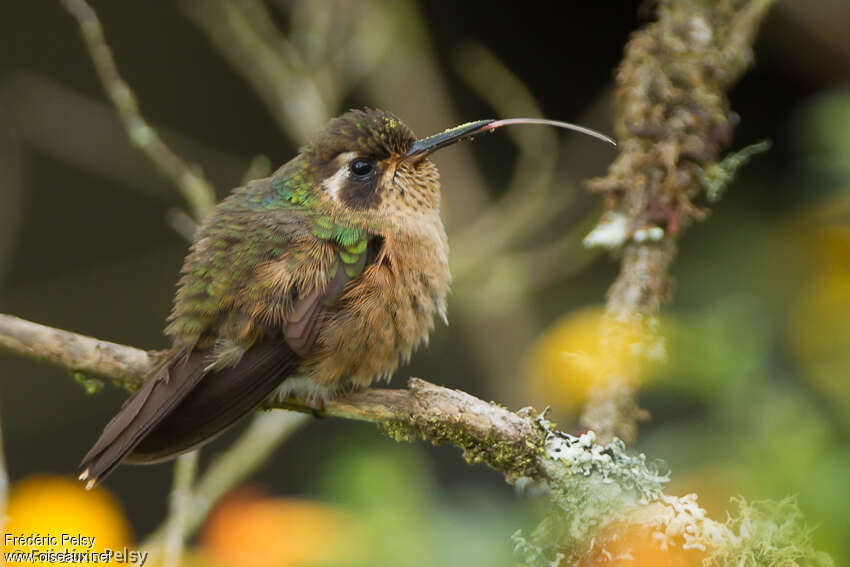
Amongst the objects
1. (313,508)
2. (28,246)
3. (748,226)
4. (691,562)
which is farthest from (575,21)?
(691,562)

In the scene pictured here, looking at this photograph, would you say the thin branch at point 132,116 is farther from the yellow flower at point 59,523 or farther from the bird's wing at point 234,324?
the yellow flower at point 59,523

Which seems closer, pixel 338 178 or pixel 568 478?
pixel 568 478

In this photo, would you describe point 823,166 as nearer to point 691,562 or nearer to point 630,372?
point 630,372

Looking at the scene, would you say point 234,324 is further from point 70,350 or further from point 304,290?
point 70,350

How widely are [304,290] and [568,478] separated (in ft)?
3.37

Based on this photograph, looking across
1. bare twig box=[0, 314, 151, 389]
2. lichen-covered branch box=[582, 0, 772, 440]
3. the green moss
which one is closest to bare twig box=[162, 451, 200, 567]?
bare twig box=[0, 314, 151, 389]

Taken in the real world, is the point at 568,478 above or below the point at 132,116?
below

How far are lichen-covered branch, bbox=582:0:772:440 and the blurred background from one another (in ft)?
0.89

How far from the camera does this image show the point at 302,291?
2.97 m

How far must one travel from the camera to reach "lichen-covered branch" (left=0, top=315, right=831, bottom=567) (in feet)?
7.18

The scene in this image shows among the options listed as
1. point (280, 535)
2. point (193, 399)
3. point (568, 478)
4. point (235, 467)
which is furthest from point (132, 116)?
point (568, 478)

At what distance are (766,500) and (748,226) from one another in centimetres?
256

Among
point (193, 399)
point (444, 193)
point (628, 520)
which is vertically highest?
point (444, 193)

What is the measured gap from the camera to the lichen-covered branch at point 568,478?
2.19 m
